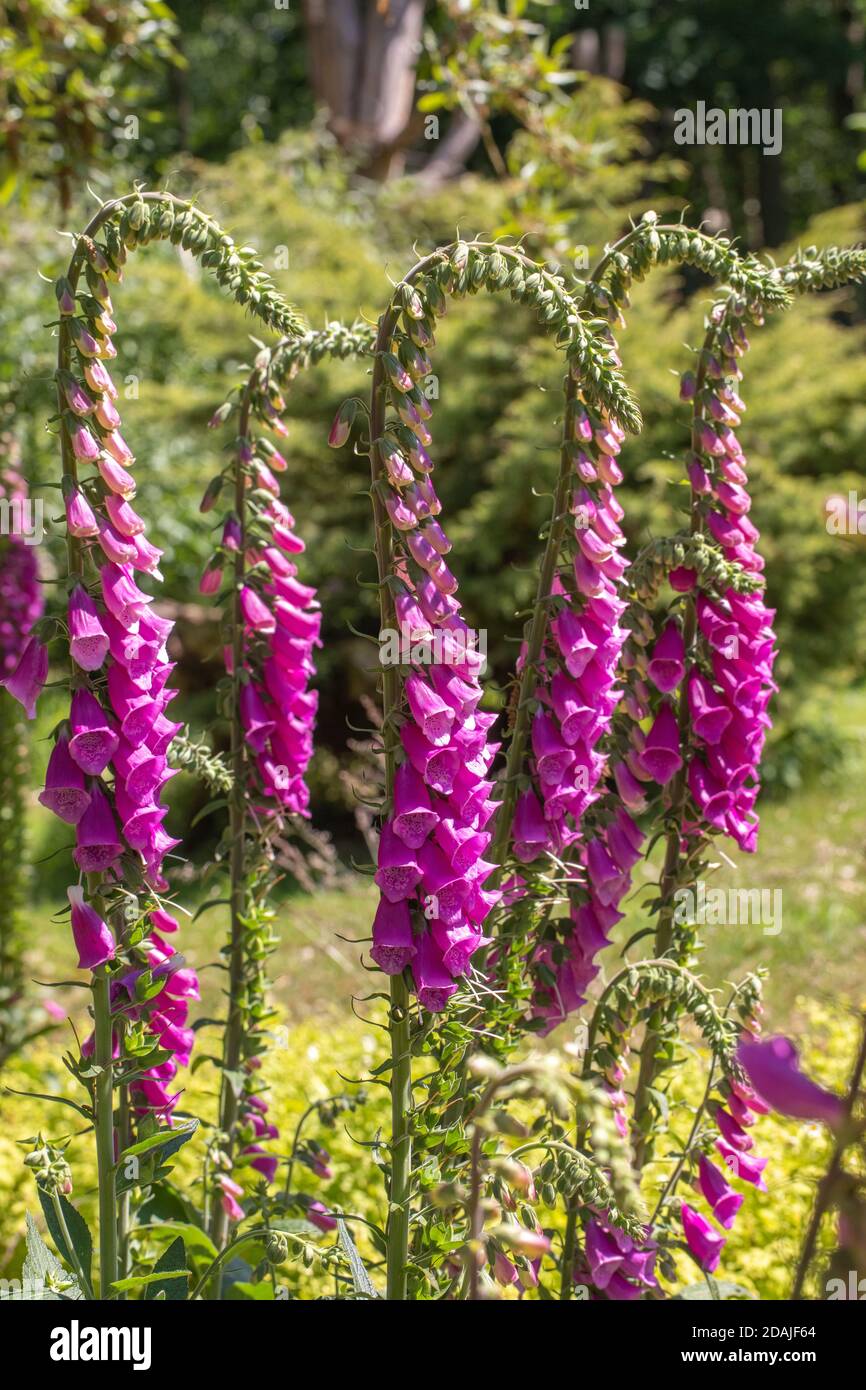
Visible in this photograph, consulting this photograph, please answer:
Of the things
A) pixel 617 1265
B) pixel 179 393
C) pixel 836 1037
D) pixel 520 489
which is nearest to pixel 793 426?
pixel 520 489

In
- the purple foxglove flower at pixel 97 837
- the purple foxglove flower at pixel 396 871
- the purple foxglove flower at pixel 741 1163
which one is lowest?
the purple foxglove flower at pixel 741 1163

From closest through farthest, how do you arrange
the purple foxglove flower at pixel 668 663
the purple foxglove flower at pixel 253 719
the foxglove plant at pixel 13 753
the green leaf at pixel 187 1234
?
the green leaf at pixel 187 1234, the purple foxglove flower at pixel 668 663, the purple foxglove flower at pixel 253 719, the foxglove plant at pixel 13 753

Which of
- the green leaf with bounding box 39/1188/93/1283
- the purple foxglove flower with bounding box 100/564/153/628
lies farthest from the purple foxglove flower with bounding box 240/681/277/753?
the green leaf with bounding box 39/1188/93/1283

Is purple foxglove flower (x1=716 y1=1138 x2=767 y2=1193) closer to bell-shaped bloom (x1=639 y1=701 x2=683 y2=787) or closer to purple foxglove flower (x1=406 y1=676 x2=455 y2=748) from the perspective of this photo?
bell-shaped bloom (x1=639 y1=701 x2=683 y2=787)

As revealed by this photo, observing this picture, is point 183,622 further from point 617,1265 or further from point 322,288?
point 617,1265

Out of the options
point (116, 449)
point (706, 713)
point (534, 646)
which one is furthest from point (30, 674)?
point (706, 713)

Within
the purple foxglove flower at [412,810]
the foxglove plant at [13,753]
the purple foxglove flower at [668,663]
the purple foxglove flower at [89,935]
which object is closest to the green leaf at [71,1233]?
the purple foxglove flower at [89,935]

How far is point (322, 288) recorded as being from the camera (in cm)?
814

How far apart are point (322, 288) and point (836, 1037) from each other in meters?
5.88

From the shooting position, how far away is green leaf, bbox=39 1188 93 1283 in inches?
73.3

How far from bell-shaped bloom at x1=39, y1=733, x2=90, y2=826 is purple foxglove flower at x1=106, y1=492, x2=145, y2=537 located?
0.97ft

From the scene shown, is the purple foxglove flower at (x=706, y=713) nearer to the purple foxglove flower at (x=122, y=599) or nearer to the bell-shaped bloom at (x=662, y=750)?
the bell-shaped bloom at (x=662, y=750)

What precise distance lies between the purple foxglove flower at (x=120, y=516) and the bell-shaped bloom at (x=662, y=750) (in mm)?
914

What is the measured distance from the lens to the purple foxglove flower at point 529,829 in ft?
6.53
